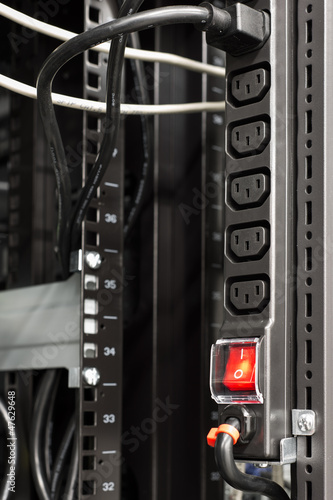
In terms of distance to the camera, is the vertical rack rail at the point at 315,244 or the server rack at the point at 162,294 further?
the server rack at the point at 162,294

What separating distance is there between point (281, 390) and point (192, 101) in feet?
1.88

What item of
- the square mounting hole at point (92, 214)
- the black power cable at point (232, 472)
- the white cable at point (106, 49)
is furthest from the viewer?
the square mounting hole at point (92, 214)

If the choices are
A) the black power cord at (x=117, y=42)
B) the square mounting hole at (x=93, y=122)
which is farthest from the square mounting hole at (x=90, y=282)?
the square mounting hole at (x=93, y=122)

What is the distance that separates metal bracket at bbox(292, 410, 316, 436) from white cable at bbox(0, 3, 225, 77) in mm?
520

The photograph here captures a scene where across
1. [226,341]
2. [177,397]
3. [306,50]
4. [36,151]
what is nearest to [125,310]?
[177,397]

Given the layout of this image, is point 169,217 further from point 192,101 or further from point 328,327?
point 328,327

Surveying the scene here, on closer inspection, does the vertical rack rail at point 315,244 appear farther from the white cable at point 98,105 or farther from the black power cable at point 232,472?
the white cable at point 98,105

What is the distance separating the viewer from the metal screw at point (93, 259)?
0.97 meters

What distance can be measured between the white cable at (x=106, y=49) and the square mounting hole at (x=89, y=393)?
0.45 meters

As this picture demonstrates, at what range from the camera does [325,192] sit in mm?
765

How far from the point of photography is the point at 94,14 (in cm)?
108

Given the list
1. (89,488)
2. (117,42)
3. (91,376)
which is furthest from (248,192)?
(89,488)

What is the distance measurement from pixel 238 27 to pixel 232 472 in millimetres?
463

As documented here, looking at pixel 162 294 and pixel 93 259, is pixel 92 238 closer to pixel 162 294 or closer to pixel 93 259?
pixel 93 259
